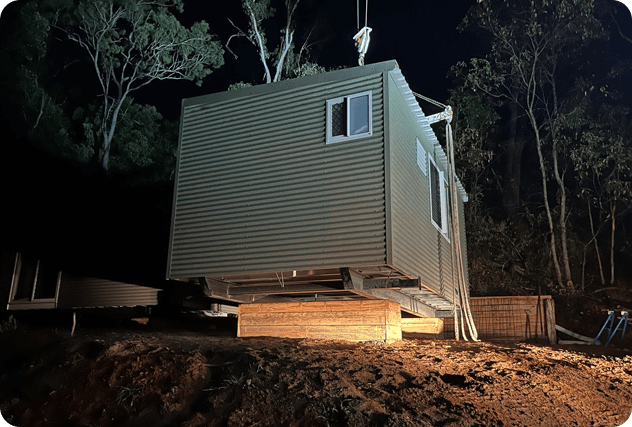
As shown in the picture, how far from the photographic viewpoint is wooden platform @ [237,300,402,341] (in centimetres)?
969

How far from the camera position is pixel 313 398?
5.92 m

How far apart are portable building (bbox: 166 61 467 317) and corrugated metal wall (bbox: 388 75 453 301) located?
1.5 inches

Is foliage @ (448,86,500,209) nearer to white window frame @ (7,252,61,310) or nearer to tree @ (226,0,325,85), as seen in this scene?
tree @ (226,0,325,85)

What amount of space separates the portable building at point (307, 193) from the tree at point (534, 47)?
12090mm

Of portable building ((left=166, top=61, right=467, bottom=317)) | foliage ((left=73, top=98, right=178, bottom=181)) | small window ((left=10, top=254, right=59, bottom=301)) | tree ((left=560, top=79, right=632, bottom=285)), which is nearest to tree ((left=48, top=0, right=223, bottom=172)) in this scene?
foliage ((left=73, top=98, right=178, bottom=181))

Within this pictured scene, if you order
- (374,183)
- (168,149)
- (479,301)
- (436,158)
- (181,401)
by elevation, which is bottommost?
(181,401)

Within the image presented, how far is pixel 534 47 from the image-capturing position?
20.8 meters

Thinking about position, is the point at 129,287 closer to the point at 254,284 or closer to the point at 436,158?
the point at 254,284

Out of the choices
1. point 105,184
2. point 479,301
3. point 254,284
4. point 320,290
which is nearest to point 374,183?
point 320,290

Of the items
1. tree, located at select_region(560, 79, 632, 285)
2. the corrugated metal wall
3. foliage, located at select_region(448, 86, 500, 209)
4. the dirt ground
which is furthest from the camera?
foliage, located at select_region(448, 86, 500, 209)

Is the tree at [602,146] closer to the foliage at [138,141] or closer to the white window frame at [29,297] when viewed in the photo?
the foliage at [138,141]

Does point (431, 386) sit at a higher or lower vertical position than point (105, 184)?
lower

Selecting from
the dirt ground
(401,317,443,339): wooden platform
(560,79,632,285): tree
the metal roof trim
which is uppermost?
(560,79,632,285): tree

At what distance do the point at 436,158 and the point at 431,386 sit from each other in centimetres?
718
